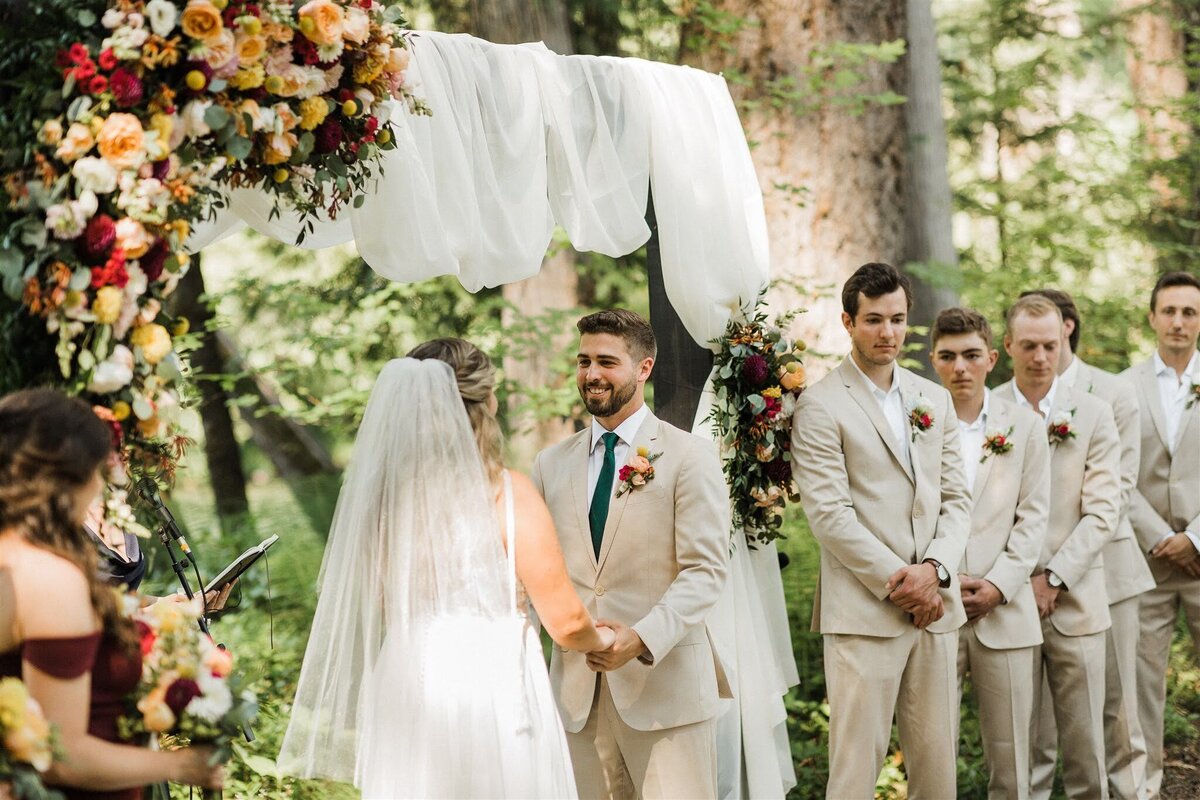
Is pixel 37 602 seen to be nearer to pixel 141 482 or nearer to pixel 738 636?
pixel 141 482

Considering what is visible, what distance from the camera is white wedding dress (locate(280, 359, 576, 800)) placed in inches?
127

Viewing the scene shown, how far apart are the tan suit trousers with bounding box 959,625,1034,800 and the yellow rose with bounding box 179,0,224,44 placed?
375 cm

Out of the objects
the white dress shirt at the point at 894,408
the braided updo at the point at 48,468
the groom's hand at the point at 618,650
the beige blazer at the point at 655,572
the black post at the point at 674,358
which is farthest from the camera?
the black post at the point at 674,358

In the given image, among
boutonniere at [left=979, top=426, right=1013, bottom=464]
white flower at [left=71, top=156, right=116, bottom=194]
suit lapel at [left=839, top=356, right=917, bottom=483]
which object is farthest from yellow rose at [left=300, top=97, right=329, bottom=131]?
boutonniere at [left=979, top=426, right=1013, bottom=464]

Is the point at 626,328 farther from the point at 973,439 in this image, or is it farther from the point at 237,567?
the point at 973,439

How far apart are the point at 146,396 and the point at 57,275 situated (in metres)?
0.35

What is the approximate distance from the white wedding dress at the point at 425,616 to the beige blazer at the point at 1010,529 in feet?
7.83

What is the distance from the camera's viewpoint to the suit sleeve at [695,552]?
381cm

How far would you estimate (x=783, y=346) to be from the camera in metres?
4.95

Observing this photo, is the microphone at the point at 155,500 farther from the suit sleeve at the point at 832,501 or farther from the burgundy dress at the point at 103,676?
the suit sleeve at the point at 832,501

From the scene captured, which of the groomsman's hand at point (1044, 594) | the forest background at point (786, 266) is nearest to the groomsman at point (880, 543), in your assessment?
the groomsman's hand at point (1044, 594)

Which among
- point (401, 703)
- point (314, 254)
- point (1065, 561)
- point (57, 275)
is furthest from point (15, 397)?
point (314, 254)

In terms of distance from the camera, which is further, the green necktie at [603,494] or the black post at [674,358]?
the black post at [674,358]

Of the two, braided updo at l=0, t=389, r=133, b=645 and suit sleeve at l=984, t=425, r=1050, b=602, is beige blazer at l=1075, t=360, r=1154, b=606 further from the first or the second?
braided updo at l=0, t=389, r=133, b=645
